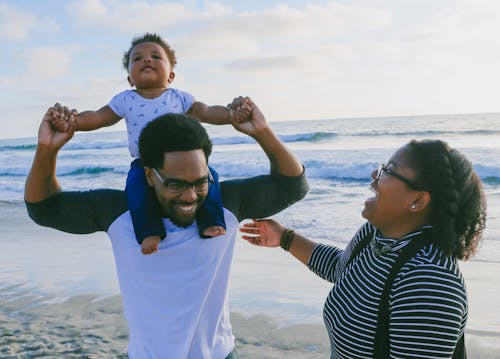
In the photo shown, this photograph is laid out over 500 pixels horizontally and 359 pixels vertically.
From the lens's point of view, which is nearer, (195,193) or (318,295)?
(195,193)

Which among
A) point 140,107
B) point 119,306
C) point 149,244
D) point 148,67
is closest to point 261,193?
point 149,244

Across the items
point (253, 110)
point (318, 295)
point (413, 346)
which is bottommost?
point (318, 295)

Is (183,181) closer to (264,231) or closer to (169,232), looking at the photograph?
(169,232)

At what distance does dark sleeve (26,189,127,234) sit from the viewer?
2.12 metres

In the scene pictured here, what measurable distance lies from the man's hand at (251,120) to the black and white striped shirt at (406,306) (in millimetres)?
779

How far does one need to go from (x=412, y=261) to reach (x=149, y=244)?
108cm

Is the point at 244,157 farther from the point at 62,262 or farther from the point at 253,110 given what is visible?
the point at 253,110

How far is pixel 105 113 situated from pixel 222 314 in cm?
147

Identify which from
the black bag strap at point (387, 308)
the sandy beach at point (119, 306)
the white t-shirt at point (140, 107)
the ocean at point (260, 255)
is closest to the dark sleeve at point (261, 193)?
the black bag strap at point (387, 308)

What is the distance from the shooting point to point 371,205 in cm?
241

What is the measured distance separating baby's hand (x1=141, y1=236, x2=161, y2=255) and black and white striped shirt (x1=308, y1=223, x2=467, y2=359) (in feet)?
2.99

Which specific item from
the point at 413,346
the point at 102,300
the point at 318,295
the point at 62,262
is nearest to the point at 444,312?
the point at 413,346

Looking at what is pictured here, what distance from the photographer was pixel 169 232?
214 centimetres

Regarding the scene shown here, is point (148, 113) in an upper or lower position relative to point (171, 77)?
lower
